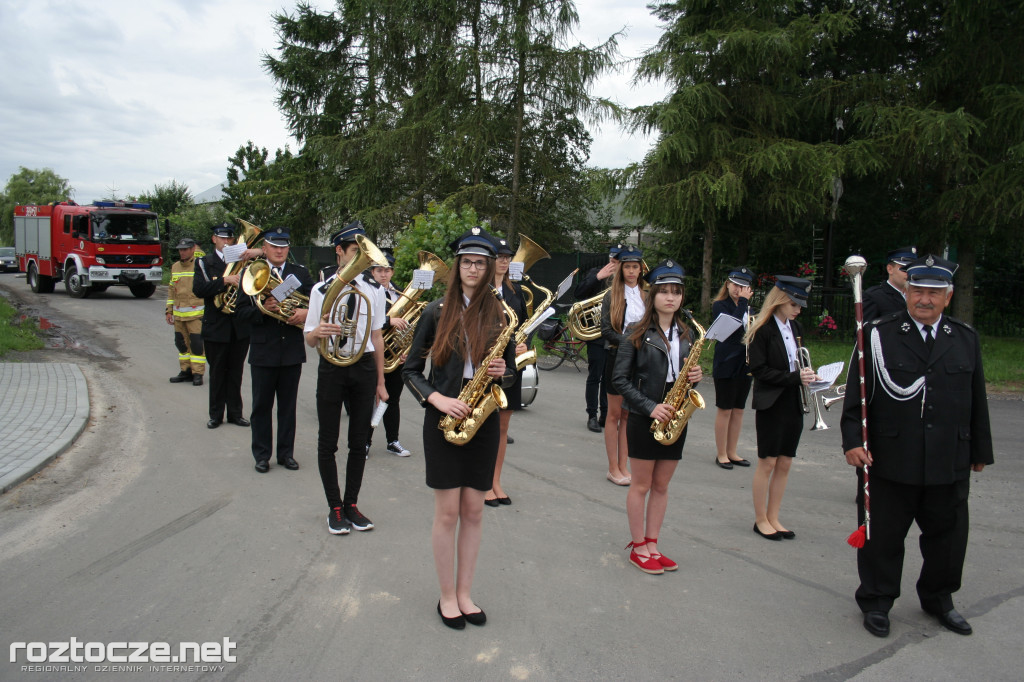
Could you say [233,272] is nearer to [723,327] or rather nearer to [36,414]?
[36,414]

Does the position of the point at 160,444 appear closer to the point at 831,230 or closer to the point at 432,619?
the point at 432,619

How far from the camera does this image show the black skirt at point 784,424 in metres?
4.98

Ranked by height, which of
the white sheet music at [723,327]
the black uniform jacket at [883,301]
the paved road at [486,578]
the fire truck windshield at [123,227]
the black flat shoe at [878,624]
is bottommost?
the paved road at [486,578]

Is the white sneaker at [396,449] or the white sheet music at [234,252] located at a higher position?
the white sheet music at [234,252]

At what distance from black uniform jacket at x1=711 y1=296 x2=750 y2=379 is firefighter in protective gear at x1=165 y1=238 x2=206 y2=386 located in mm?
7218

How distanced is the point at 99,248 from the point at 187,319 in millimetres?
15086

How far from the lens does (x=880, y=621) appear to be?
12.5ft

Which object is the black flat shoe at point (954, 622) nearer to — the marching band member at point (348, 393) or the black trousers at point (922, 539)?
the black trousers at point (922, 539)

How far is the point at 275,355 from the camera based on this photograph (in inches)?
248

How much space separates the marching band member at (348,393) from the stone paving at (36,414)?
2858 mm

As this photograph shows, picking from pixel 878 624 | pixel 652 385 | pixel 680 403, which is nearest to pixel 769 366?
pixel 680 403

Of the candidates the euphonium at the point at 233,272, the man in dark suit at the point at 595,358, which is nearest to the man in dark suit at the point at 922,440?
the man in dark suit at the point at 595,358

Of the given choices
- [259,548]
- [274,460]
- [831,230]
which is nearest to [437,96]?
[831,230]

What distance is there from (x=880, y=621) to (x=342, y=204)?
2076 centimetres
